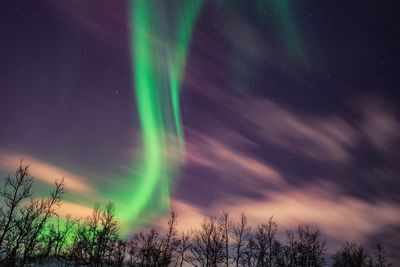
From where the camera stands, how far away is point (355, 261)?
61.2 meters

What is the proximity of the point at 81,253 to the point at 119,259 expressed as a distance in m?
6.72

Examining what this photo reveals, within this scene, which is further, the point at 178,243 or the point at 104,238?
the point at 178,243

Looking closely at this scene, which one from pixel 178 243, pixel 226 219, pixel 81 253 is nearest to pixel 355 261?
pixel 226 219

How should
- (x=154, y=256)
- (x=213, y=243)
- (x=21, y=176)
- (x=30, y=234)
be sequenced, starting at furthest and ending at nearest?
(x=154, y=256)
(x=213, y=243)
(x=30, y=234)
(x=21, y=176)

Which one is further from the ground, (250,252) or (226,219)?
(226,219)

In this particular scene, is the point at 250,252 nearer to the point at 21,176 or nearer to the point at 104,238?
the point at 104,238

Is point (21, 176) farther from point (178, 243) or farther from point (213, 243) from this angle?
point (178, 243)

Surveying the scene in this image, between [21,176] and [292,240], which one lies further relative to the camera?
[292,240]

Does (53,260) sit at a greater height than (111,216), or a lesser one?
lesser

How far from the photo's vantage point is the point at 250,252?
216 feet

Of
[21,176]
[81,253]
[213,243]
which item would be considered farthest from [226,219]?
[21,176]

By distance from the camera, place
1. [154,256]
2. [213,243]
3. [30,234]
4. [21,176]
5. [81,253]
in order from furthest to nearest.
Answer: [81,253]
[154,256]
[213,243]
[30,234]
[21,176]

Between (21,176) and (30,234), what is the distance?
388 inches

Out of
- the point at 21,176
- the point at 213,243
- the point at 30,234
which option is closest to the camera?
the point at 21,176
